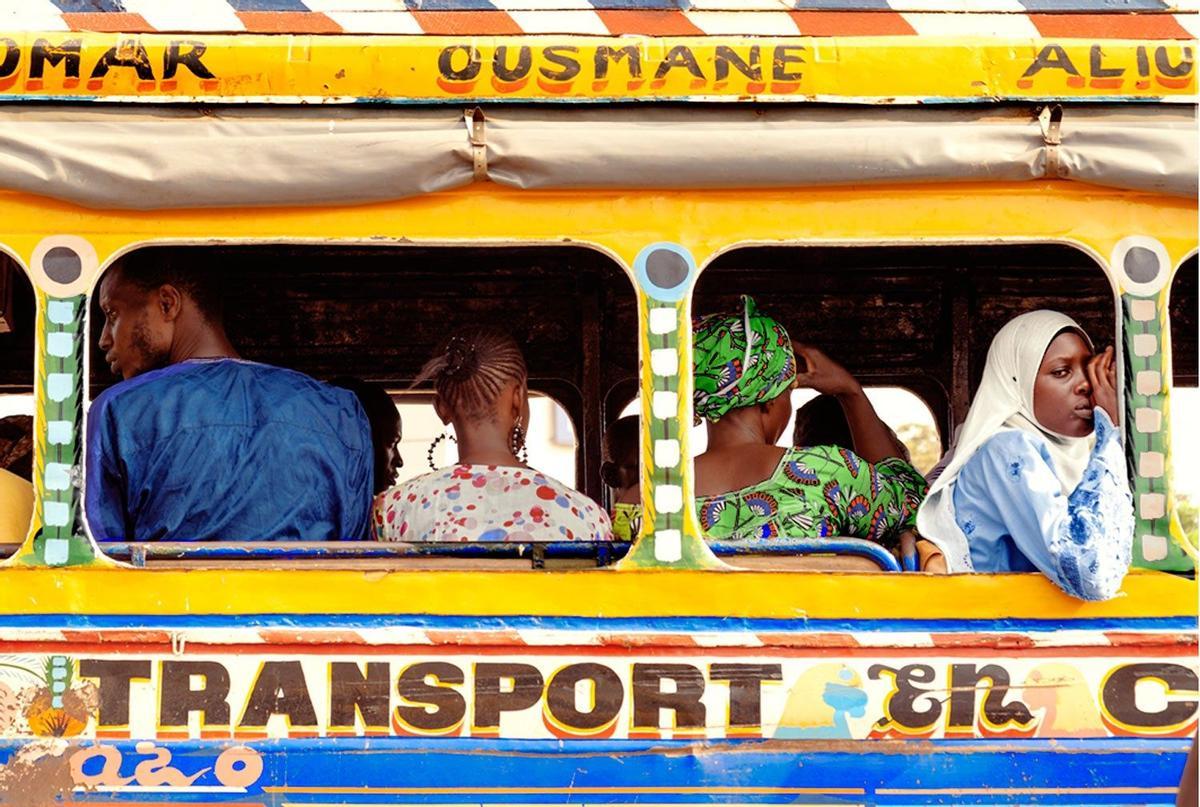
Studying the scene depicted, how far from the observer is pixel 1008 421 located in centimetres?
428

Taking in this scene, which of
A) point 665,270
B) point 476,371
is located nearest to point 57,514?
point 476,371

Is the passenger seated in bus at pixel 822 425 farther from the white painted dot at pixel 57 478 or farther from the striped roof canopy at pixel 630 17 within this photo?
the white painted dot at pixel 57 478

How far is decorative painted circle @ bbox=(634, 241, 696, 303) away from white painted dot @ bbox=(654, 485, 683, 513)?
1.40 ft

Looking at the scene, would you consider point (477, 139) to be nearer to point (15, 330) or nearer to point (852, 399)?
point (852, 399)

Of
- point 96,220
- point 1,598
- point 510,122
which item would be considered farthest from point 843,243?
point 1,598

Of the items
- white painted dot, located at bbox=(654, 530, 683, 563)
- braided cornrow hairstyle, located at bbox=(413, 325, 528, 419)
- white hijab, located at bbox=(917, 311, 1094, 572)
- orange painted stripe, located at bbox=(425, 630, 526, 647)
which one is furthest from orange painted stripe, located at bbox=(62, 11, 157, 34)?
white hijab, located at bbox=(917, 311, 1094, 572)

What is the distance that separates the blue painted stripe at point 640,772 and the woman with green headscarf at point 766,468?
53 cm

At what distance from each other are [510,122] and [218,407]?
1.03 meters

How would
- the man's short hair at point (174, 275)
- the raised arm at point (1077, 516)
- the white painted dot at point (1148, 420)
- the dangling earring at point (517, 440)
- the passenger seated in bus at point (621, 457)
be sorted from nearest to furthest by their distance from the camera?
the raised arm at point (1077, 516) < the white painted dot at point (1148, 420) < the man's short hair at point (174, 275) < the dangling earring at point (517, 440) < the passenger seated in bus at point (621, 457)

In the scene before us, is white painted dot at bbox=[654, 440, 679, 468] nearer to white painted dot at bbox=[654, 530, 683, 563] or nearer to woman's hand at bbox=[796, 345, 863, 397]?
white painted dot at bbox=[654, 530, 683, 563]

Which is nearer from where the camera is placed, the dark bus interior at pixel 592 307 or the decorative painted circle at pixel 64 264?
the decorative painted circle at pixel 64 264

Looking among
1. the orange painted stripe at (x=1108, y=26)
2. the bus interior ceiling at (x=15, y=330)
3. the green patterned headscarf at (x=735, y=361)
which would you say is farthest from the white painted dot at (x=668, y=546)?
the bus interior ceiling at (x=15, y=330)

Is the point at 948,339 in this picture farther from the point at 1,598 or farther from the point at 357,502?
the point at 1,598

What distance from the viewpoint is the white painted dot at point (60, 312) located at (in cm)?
402
